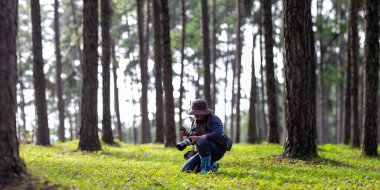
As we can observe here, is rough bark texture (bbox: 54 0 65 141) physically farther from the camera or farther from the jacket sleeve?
the camera

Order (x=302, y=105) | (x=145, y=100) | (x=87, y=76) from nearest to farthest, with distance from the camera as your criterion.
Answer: (x=302, y=105)
(x=87, y=76)
(x=145, y=100)

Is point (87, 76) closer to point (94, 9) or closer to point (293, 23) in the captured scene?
point (94, 9)

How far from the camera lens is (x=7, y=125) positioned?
279 inches

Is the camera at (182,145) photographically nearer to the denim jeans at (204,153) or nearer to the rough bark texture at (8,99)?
the denim jeans at (204,153)

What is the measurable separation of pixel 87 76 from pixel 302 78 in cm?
775

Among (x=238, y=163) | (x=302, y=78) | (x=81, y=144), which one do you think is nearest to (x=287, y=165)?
(x=238, y=163)

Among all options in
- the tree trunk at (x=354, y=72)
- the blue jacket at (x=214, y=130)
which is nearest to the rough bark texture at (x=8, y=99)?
the blue jacket at (x=214, y=130)

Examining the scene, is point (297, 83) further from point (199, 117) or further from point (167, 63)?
point (167, 63)

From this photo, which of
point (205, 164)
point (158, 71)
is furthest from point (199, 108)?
point (158, 71)

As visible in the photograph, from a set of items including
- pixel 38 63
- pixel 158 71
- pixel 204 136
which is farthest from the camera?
pixel 158 71

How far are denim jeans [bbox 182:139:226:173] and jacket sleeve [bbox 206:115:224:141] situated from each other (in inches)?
5.7

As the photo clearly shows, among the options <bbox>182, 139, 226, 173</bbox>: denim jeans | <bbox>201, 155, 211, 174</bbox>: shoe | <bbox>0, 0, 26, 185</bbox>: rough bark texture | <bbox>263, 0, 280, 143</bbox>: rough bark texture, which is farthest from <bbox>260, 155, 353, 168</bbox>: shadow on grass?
<bbox>263, 0, 280, 143</bbox>: rough bark texture

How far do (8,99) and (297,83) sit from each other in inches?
332

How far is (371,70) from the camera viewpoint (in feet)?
51.5
